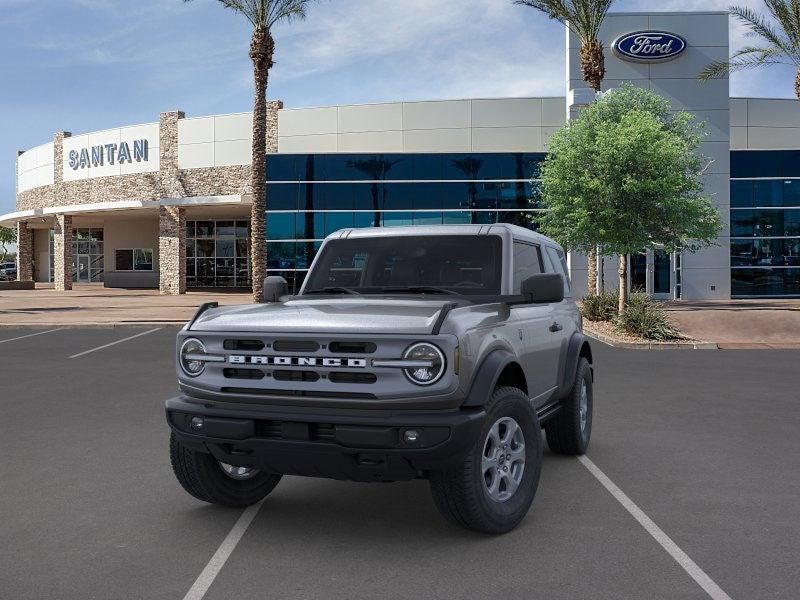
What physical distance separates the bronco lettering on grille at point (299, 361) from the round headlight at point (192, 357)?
0.26m

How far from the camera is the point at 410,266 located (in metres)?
5.80

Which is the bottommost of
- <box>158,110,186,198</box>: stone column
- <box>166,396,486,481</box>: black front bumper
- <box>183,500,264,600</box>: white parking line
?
<box>183,500,264,600</box>: white parking line

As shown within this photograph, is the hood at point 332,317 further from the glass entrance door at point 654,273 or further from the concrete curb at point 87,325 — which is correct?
the glass entrance door at point 654,273

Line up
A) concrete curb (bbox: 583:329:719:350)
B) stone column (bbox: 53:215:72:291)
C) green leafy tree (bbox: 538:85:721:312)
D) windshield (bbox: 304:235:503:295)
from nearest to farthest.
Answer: windshield (bbox: 304:235:503:295) < concrete curb (bbox: 583:329:719:350) < green leafy tree (bbox: 538:85:721:312) < stone column (bbox: 53:215:72:291)

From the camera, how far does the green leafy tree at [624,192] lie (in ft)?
71.4

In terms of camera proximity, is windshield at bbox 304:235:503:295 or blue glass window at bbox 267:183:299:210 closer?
windshield at bbox 304:235:503:295

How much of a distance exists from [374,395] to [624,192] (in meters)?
19.5

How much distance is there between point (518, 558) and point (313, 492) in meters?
1.87

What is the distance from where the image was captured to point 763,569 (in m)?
4.09

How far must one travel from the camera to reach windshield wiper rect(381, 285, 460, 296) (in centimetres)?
542

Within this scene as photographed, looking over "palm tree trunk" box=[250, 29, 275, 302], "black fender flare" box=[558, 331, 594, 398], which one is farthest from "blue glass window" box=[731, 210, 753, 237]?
"black fender flare" box=[558, 331, 594, 398]

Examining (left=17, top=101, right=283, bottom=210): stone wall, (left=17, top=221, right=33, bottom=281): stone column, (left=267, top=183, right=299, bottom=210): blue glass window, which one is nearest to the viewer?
(left=267, top=183, right=299, bottom=210): blue glass window

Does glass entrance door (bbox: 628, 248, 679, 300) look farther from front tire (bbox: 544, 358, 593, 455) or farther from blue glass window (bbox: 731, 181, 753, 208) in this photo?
front tire (bbox: 544, 358, 593, 455)

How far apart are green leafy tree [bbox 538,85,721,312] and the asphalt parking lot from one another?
46.3ft
